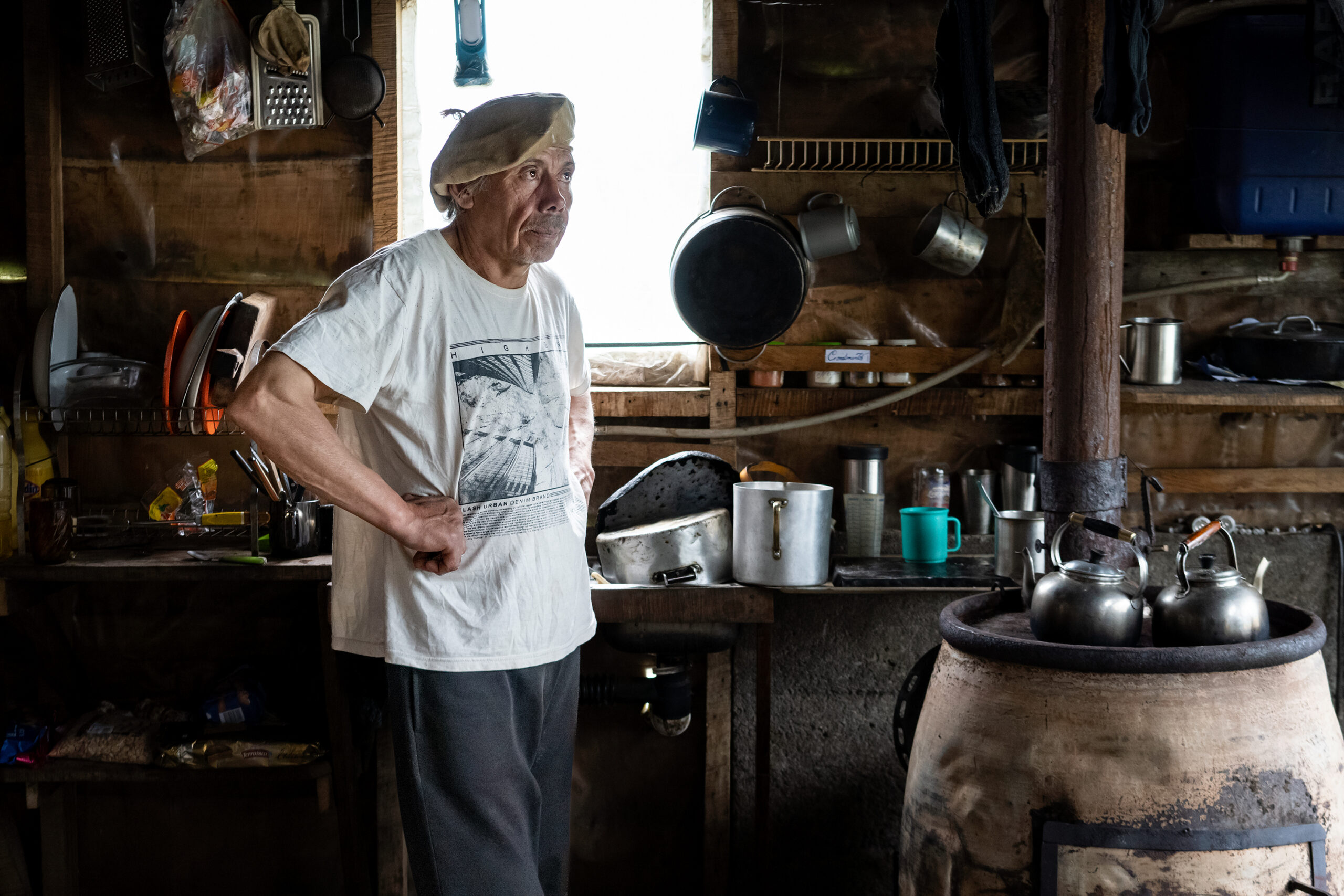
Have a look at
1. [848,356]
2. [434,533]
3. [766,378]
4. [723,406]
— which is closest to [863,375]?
[848,356]

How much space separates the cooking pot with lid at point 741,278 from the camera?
276 centimetres

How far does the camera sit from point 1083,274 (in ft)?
6.96

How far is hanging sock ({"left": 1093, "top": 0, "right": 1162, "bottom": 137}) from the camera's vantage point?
6.14ft

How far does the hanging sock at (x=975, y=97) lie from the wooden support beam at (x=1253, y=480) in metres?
1.30

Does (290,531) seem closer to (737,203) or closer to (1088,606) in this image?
(737,203)

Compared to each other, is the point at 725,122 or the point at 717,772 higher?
the point at 725,122

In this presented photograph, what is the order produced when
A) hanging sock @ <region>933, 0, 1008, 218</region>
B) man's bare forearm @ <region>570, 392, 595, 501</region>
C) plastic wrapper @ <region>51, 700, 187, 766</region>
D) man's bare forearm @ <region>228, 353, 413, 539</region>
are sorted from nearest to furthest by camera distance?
man's bare forearm @ <region>228, 353, 413, 539</region>
hanging sock @ <region>933, 0, 1008, 218</region>
man's bare forearm @ <region>570, 392, 595, 501</region>
plastic wrapper @ <region>51, 700, 187, 766</region>

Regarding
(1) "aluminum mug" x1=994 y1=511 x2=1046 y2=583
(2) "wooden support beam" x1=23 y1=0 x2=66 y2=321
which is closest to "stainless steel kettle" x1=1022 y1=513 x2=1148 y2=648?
(1) "aluminum mug" x1=994 y1=511 x2=1046 y2=583

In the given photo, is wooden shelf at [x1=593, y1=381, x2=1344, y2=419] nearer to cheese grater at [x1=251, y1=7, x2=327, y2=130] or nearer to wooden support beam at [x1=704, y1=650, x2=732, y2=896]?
wooden support beam at [x1=704, y1=650, x2=732, y2=896]

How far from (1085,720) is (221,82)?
2.55 m

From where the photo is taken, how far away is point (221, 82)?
2.72 meters

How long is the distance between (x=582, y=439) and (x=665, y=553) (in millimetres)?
493

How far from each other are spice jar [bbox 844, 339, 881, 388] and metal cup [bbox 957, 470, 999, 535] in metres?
0.38

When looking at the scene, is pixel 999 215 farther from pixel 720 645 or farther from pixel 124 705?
pixel 124 705
